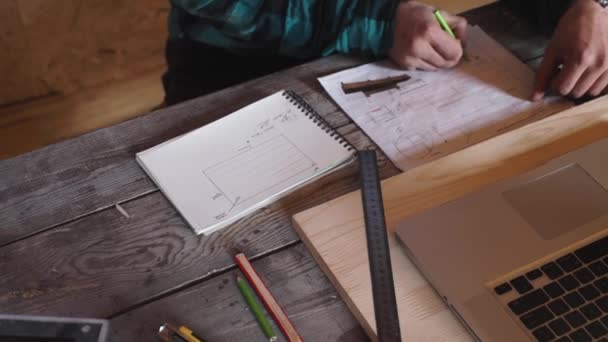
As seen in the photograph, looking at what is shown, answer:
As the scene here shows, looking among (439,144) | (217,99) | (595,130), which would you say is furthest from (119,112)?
(595,130)

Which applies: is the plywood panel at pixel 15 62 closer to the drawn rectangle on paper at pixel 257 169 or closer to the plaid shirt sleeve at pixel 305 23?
the plaid shirt sleeve at pixel 305 23

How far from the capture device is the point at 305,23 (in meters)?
1.02

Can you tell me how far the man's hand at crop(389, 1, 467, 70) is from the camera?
94 cm

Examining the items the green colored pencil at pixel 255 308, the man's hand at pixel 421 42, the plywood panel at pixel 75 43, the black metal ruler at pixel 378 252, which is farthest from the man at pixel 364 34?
the plywood panel at pixel 75 43

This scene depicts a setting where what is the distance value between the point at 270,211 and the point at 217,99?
231mm

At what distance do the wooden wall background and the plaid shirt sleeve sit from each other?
68 cm

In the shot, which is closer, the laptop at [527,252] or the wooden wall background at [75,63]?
the laptop at [527,252]

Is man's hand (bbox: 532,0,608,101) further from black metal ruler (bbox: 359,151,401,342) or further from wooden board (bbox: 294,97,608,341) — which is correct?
black metal ruler (bbox: 359,151,401,342)

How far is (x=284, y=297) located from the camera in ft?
2.25

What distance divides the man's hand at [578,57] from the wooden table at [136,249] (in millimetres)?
301

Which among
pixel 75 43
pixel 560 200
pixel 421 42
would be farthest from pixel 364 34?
pixel 75 43

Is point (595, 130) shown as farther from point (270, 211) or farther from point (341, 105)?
point (270, 211)

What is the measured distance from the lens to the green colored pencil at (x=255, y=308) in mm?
650

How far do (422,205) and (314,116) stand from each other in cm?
22
